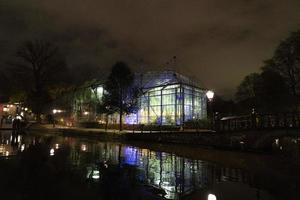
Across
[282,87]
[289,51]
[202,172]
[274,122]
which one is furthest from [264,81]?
[202,172]

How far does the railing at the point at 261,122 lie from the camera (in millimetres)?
19375

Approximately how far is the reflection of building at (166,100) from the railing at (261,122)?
15.9m

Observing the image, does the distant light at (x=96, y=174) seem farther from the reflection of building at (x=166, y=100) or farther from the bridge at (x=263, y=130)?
the reflection of building at (x=166, y=100)

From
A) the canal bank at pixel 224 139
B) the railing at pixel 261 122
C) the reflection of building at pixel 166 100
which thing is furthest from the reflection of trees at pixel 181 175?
the reflection of building at pixel 166 100

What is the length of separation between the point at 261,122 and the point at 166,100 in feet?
75.4

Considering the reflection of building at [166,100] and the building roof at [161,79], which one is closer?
the reflection of building at [166,100]

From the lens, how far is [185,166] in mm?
15758

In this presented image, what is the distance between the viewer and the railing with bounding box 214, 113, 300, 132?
63.6 feet

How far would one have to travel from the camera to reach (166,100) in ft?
143

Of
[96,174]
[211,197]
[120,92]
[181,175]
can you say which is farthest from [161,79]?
[211,197]

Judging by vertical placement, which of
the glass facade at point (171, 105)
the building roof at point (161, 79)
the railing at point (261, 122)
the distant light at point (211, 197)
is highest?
the building roof at point (161, 79)

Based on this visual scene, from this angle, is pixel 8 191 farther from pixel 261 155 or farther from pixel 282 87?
pixel 282 87

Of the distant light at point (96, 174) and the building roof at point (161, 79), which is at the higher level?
the building roof at point (161, 79)

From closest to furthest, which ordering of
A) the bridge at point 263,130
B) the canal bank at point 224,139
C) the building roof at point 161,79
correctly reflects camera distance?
1. the bridge at point 263,130
2. the canal bank at point 224,139
3. the building roof at point 161,79
